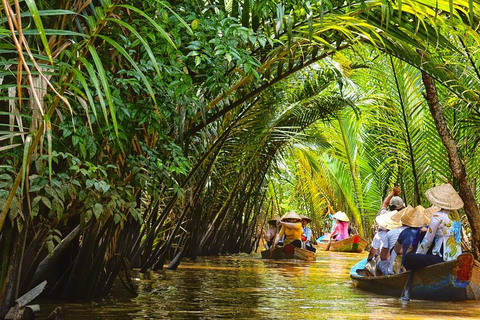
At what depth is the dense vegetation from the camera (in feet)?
13.3

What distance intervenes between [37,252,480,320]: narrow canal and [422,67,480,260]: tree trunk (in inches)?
39.1

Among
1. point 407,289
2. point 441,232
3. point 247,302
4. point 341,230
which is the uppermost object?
point 341,230

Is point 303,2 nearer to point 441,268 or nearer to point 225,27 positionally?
point 225,27

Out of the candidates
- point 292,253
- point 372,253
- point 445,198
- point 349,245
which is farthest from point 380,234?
point 349,245

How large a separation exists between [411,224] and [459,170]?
0.93 metres

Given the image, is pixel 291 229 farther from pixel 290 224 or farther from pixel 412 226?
pixel 412 226

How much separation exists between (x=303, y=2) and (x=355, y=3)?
1687mm

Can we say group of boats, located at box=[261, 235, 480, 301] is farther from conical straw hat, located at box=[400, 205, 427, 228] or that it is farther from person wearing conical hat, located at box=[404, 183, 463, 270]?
conical straw hat, located at box=[400, 205, 427, 228]

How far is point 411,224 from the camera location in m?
9.53

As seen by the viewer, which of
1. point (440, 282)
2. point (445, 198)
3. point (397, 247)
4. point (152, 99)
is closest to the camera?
point (152, 99)

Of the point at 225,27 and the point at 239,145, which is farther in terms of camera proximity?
the point at 239,145

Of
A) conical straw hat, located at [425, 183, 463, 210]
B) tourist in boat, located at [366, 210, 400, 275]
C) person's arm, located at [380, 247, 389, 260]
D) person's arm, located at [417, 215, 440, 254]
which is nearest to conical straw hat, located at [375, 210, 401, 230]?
tourist in boat, located at [366, 210, 400, 275]

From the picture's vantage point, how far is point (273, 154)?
16734 mm

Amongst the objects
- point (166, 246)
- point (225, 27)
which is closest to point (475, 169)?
point (166, 246)
